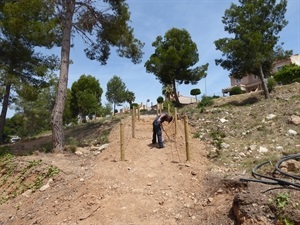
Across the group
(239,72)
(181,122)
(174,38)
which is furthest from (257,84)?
(181,122)

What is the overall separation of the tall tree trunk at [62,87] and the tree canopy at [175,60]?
12.9 metres

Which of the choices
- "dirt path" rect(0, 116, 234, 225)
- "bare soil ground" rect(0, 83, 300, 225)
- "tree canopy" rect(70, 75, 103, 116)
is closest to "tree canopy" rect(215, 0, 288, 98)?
"bare soil ground" rect(0, 83, 300, 225)

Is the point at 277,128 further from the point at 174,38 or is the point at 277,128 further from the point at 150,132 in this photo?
the point at 174,38

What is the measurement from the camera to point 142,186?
6.65 meters

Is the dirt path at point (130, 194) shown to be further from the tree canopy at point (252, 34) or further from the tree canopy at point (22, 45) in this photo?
the tree canopy at point (252, 34)

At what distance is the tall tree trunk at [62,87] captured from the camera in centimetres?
1027

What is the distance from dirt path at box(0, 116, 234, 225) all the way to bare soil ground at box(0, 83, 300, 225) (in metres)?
0.02

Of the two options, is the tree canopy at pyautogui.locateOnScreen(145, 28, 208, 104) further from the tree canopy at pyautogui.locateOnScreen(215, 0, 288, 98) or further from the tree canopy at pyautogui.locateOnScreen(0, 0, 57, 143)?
the tree canopy at pyautogui.locateOnScreen(0, 0, 57, 143)

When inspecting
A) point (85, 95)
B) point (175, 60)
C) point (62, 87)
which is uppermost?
point (175, 60)

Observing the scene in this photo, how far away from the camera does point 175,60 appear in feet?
78.1

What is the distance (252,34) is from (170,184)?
12.5 metres

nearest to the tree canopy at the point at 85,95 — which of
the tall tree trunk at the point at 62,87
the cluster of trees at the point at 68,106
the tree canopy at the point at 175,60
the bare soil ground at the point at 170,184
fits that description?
the cluster of trees at the point at 68,106

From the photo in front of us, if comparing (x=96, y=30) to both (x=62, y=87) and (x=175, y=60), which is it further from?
(x=175, y=60)

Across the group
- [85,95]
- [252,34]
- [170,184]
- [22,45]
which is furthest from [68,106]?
[170,184]
